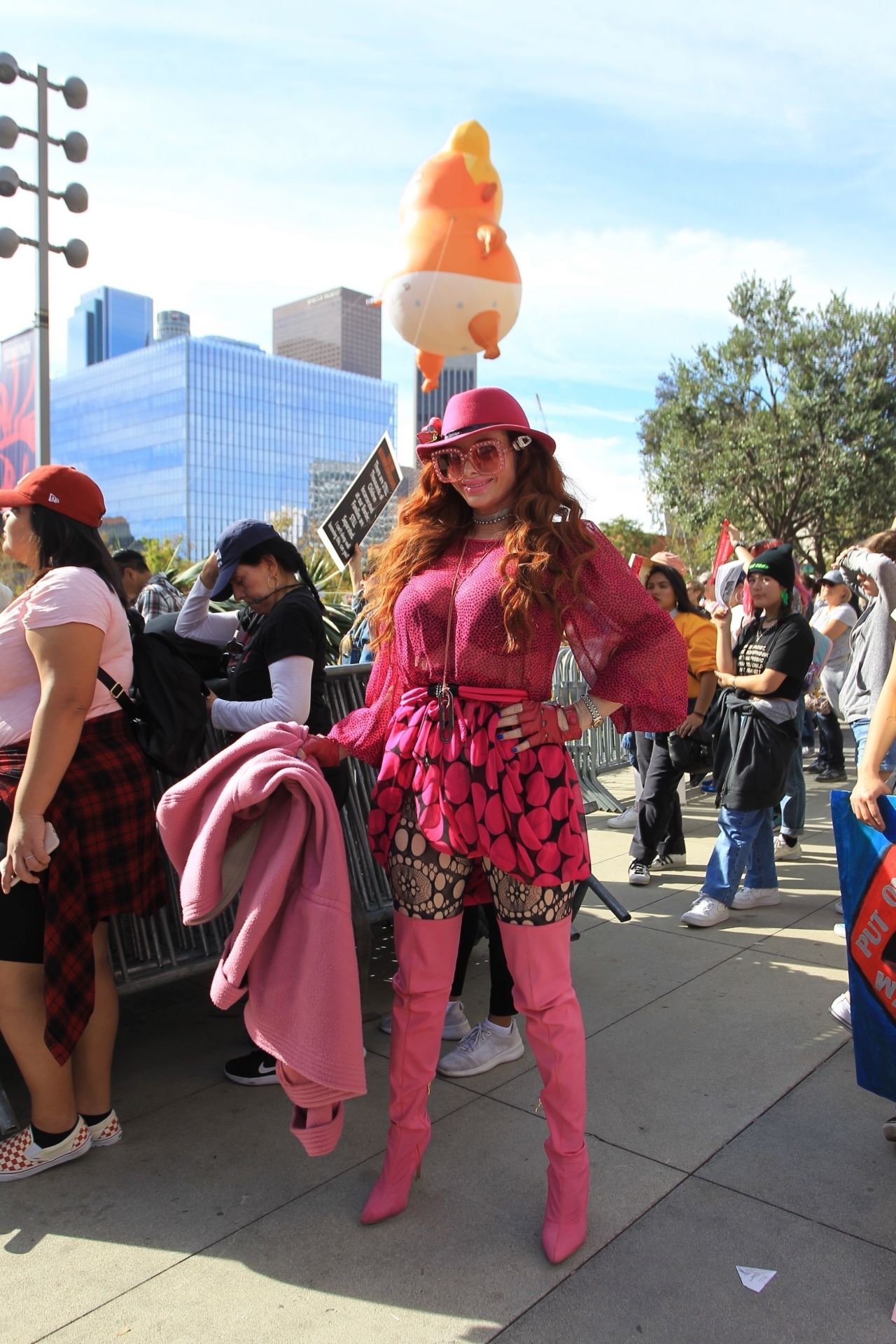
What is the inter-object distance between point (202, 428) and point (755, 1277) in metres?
124

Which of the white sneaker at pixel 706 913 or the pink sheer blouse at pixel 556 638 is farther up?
the pink sheer blouse at pixel 556 638

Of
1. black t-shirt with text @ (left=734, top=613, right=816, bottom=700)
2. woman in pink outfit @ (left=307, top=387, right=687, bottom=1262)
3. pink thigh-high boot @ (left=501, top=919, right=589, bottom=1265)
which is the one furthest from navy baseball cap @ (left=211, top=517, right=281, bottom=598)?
black t-shirt with text @ (left=734, top=613, right=816, bottom=700)

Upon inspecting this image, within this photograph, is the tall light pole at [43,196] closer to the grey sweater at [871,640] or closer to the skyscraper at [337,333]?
the grey sweater at [871,640]

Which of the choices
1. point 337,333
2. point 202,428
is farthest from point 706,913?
point 337,333

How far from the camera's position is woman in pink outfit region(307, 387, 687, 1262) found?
2.47m

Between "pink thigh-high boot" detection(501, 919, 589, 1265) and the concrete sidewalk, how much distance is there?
126 millimetres

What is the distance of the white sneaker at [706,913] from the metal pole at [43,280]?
8.09 meters

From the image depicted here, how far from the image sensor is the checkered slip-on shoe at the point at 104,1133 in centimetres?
300

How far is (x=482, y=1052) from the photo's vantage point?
3492mm

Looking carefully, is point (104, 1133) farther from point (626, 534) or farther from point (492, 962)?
point (626, 534)

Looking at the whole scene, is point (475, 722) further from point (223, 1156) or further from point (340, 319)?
point (340, 319)

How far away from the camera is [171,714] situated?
10.1 feet

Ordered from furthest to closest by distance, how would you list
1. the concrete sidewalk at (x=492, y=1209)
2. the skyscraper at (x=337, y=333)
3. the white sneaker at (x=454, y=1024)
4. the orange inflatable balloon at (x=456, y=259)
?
the skyscraper at (x=337, y=333) < the orange inflatable balloon at (x=456, y=259) < the white sneaker at (x=454, y=1024) < the concrete sidewalk at (x=492, y=1209)

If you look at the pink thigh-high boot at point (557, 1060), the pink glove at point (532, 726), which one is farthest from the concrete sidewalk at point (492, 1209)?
the pink glove at point (532, 726)
